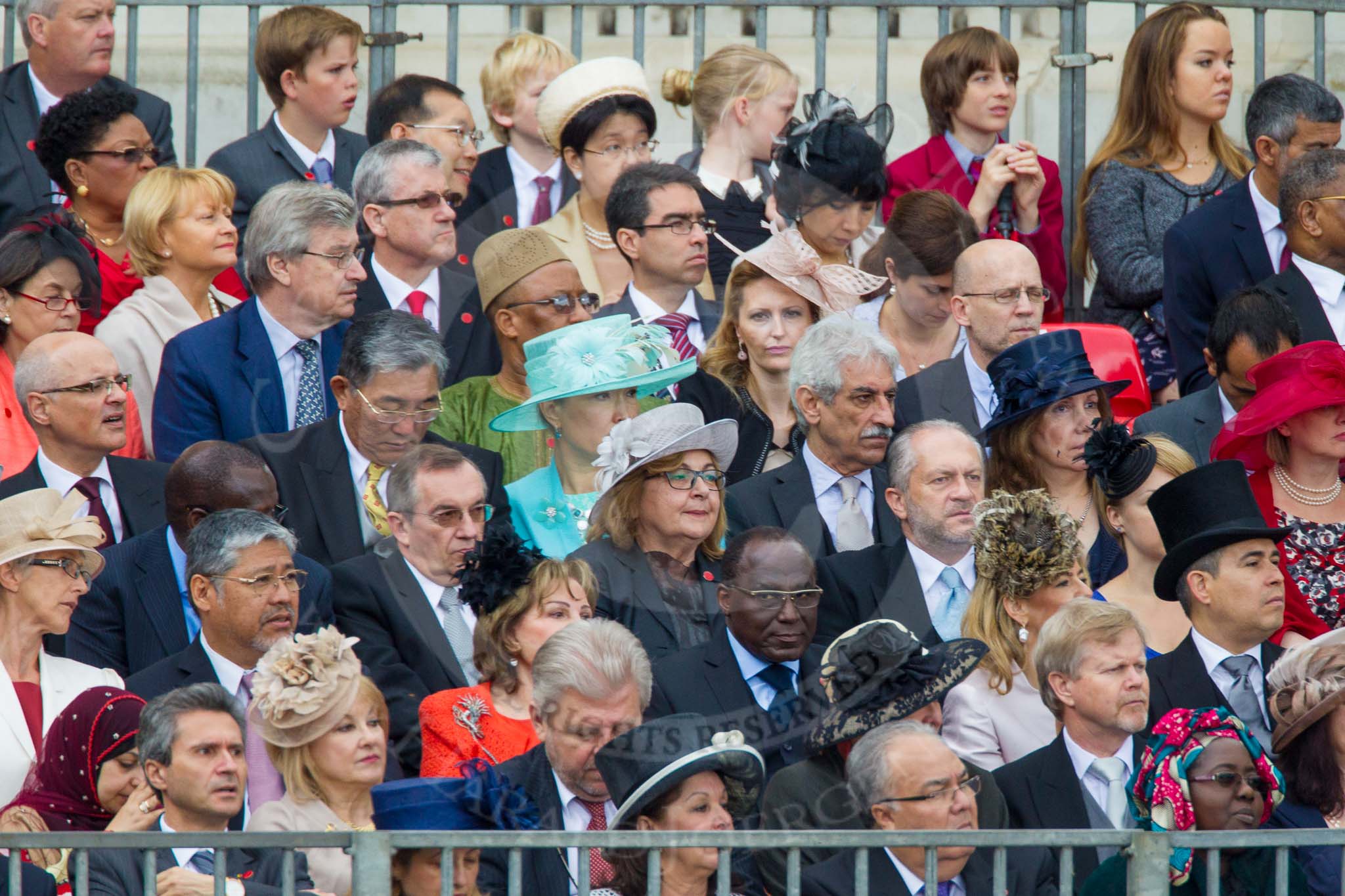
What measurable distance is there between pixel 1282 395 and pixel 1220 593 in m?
0.93

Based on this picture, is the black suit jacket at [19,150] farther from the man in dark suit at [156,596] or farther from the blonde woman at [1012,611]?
the blonde woman at [1012,611]

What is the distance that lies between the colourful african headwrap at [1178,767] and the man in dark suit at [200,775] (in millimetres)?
2010

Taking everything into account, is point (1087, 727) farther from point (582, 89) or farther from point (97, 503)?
point (582, 89)

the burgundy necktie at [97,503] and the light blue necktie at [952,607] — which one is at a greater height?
the burgundy necktie at [97,503]

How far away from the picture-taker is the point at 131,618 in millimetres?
6602

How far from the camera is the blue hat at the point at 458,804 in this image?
529cm

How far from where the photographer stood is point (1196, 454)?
7723mm

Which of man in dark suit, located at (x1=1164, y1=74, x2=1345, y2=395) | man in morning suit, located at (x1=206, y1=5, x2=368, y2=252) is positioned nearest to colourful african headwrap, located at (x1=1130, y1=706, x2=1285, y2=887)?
man in dark suit, located at (x1=1164, y1=74, x2=1345, y2=395)

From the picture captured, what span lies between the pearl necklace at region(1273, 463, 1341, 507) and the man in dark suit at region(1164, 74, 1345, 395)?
0.92 m

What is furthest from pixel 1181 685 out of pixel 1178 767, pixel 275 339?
pixel 275 339

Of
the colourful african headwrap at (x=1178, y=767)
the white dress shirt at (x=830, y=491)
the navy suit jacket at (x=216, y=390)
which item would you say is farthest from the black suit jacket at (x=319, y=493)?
the colourful african headwrap at (x=1178, y=767)

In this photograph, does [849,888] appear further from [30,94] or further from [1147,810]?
[30,94]

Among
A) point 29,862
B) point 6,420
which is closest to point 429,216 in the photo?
point 6,420

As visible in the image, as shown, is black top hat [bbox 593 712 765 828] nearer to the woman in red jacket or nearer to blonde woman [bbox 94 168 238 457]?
blonde woman [bbox 94 168 238 457]
